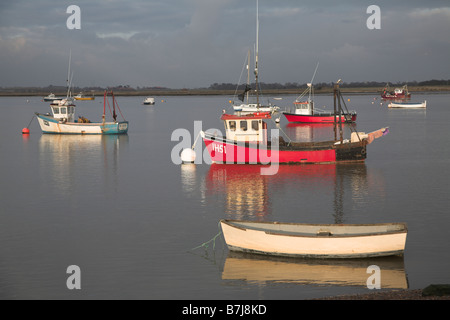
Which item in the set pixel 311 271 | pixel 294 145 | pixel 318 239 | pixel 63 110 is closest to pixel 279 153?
pixel 294 145

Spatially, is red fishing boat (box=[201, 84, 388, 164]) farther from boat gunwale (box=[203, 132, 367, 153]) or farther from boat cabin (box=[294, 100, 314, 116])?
boat cabin (box=[294, 100, 314, 116])

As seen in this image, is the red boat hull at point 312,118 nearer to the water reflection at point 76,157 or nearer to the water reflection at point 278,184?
the water reflection at point 76,157

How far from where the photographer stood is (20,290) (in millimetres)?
18703

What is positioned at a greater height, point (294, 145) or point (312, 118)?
point (312, 118)

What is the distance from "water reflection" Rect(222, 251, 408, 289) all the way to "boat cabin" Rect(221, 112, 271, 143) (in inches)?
839

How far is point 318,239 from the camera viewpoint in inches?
803

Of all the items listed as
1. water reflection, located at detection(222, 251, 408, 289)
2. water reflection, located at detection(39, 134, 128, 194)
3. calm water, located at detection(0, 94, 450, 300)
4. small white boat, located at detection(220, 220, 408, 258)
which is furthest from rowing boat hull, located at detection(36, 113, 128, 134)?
water reflection, located at detection(222, 251, 408, 289)

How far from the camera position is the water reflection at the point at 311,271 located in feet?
63.3

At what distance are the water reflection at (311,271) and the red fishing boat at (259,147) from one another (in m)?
20.7

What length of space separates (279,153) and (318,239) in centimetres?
2176

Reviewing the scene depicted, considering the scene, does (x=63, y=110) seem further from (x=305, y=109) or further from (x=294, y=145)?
(x=305, y=109)

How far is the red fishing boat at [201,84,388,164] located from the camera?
4191cm
